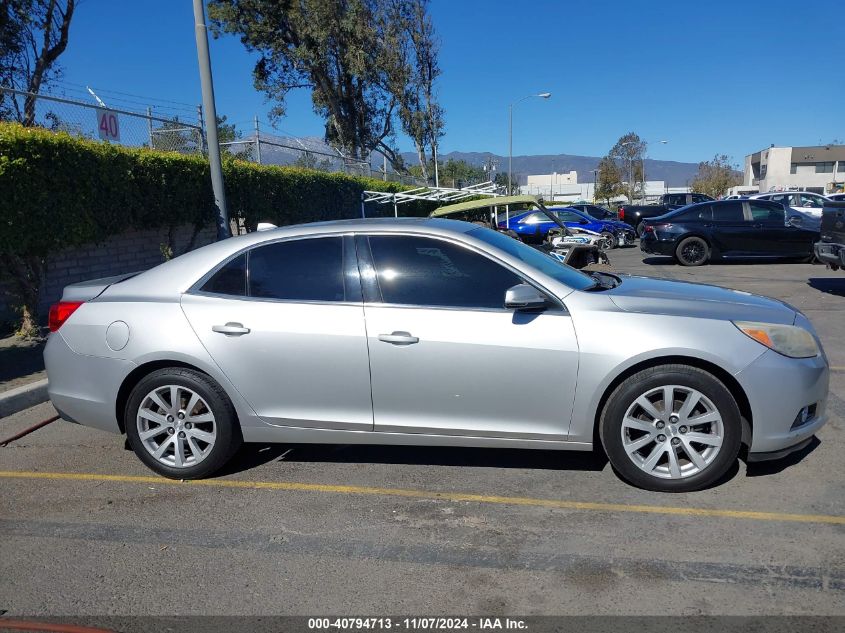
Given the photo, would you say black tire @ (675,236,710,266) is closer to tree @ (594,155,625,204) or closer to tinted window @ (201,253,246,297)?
tinted window @ (201,253,246,297)

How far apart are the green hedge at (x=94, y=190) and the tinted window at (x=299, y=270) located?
4.60 metres

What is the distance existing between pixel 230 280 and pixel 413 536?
1987 mm

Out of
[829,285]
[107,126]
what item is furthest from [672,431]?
[829,285]

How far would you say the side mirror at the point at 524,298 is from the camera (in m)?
3.75

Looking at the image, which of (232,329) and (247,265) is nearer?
(232,329)

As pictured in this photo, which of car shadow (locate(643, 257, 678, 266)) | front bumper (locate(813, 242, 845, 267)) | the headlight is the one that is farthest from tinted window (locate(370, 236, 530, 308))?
car shadow (locate(643, 257, 678, 266))

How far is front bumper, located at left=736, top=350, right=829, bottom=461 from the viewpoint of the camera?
12.0ft

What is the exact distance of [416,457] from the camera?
4570 millimetres

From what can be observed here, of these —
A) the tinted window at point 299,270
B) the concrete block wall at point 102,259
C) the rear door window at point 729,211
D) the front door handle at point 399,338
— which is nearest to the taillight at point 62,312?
the tinted window at point 299,270

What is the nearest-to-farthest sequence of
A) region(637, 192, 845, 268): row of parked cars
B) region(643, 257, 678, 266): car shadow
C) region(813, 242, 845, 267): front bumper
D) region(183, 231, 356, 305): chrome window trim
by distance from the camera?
region(183, 231, 356, 305): chrome window trim, region(813, 242, 845, 267): front bumper, region(637, 192, 845, 268): row of parked cars, region(643, 257, 678, 266): car shadow

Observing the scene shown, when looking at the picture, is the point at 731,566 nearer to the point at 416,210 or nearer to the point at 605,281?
the point at 605,281

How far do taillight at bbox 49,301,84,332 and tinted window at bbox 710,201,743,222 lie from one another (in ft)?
47.9

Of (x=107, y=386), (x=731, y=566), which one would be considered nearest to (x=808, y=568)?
(x=731, y=566)

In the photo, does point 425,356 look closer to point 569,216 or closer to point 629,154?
point 569,216
